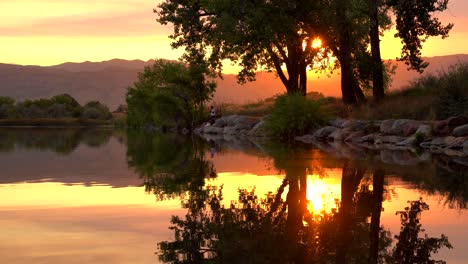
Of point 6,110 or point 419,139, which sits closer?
point 419,139

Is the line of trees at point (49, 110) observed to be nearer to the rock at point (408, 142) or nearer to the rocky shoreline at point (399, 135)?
the rocky shoreline at point (399, 135)

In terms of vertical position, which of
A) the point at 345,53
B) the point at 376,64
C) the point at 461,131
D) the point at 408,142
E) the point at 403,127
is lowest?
the point at 408,142

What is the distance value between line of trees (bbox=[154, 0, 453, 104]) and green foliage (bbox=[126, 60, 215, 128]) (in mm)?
13197

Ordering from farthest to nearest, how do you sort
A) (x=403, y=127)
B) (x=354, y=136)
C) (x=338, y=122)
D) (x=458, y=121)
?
1. (x=338, y=122)
2. (x=354, y=136)
3. (x=403, y=127)
4. (x=458, y=121)

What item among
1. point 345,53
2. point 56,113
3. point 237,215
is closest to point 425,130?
point 345,53

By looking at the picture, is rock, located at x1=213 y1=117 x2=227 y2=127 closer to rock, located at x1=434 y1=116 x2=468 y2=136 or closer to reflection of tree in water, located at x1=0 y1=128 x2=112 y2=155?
reflection of tree in water, located at x1=0 y1=128 x2=112 y2=155

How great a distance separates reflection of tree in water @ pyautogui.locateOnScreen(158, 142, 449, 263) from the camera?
696 cm

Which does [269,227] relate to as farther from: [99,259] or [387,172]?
[387,172]

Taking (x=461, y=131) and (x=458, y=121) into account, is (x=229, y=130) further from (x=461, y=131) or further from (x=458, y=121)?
(x=461, y=131)

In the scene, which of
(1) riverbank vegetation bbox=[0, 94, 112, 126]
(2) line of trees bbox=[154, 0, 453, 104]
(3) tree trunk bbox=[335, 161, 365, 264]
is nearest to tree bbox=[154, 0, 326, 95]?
(2) line of trees bbox=[154, 0, 453, 104]

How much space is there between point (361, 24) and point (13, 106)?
2938 inches

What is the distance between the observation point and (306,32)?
1708 inches

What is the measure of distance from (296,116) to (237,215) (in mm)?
28704

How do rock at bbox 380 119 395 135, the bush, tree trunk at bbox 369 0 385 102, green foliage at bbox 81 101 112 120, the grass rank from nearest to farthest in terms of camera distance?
the grass → rock at bbox 380 119 395 135 → the bush → tree trunk at bbox 369 0 385 102 → green foliage at bbox 81 101 112 120
